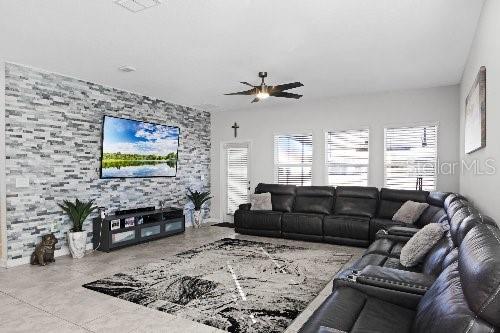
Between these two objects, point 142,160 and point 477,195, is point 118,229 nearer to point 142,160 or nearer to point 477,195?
point 142,160

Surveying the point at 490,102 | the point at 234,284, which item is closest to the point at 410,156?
the point at 490,102

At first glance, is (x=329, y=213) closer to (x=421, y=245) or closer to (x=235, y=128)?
→ (x=235, y=128)

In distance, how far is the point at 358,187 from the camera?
6059 millimetres

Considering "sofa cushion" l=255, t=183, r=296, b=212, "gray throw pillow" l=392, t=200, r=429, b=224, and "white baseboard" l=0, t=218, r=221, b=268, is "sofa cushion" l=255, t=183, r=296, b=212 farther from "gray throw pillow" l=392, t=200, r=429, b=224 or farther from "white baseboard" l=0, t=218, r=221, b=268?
"white baseboard" l=0, t=218, r=221, b=268

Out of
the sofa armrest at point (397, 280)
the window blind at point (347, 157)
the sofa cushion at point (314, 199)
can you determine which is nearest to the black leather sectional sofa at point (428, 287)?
the sofa armrest at point (397, 280)

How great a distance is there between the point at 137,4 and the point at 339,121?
4704 mm

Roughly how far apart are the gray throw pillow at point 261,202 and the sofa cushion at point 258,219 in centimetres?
17

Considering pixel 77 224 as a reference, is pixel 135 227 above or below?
below

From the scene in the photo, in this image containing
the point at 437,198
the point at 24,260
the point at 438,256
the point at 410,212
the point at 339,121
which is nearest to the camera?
the point at 438,256

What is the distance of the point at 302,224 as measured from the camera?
18.9 ft

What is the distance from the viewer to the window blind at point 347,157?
21.1 ft

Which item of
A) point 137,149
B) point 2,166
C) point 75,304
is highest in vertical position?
point 137,149

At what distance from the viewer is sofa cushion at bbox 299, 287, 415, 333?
1711 mm

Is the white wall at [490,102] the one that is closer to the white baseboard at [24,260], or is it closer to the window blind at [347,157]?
the window blind at [347,157]
